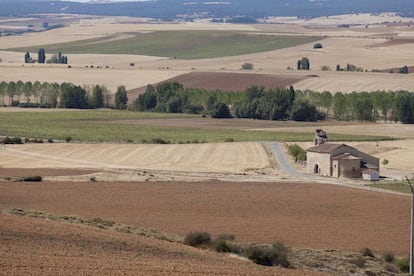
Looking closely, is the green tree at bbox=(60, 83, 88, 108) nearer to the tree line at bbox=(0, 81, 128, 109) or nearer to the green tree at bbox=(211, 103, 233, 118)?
the tree line at bbox=(0, 81, 128, 109)

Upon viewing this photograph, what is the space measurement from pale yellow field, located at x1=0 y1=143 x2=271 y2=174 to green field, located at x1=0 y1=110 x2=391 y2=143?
5.60 m

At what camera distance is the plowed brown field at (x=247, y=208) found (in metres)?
40.0

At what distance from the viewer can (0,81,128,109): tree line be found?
115 meters

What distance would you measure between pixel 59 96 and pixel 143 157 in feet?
159

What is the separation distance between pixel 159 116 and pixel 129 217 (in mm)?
62250

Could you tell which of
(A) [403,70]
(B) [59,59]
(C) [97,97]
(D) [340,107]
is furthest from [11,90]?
(B) [59,59]

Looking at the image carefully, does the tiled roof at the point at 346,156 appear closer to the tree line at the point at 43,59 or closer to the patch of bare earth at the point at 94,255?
the patch of bare earth at the point at 94,255

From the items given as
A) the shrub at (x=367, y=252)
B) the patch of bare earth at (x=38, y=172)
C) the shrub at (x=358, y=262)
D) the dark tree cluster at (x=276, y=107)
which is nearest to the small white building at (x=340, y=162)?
the patch of bare earth at (x=38, y=172)

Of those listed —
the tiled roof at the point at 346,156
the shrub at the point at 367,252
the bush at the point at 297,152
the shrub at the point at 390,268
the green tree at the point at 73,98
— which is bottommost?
the shrub at the point at 390,268

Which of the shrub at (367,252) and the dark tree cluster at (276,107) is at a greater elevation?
the dark tree cluster at (276,107)

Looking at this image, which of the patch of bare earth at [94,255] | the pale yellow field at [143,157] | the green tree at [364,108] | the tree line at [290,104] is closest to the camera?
the patch of bare earth at [94,255]

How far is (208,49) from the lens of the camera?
19175cm

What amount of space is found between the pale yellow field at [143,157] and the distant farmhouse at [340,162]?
9.30 feet

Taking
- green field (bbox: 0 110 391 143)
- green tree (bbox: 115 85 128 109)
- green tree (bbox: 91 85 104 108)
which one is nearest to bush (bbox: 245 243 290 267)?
green field (bbox: 0 110 391 143)
